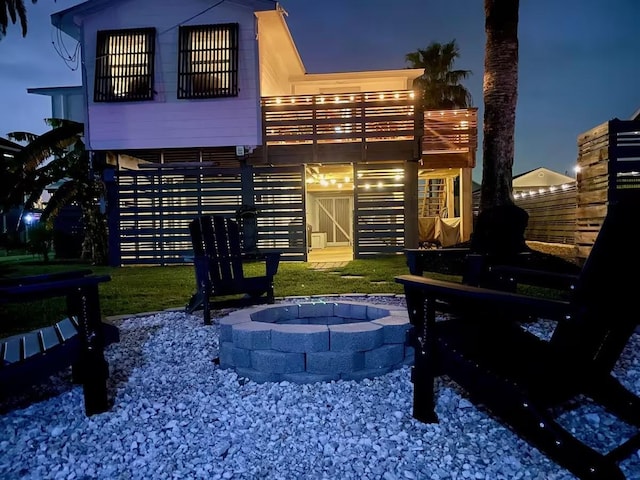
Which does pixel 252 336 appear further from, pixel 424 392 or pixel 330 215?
pixel 330 215

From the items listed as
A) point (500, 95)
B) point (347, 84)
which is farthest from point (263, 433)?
point (347, 84)

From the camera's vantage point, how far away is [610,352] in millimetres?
2012

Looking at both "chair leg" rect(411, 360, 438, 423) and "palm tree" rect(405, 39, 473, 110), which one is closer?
"chair leg" rect(411, 360, 438, 423)

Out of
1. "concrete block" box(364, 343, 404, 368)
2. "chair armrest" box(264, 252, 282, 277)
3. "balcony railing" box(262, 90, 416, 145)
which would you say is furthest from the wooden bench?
"balcony railing" box(262, 90, 416, 145)

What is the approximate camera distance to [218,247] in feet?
17.6

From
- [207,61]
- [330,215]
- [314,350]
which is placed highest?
[207,61]

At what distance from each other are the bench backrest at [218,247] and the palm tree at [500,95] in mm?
4593

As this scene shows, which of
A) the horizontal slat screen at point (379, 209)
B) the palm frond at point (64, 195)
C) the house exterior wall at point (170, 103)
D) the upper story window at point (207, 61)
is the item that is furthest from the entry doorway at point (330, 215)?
the palm frond at point (64, 195)

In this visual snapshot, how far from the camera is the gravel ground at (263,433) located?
6.93 ft

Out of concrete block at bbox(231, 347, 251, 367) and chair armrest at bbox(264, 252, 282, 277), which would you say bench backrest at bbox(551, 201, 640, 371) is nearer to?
concrete block at bbox(231, 347, 251, 367)

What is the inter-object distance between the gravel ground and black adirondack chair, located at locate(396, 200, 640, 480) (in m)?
0.32

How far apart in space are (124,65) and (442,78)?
1974 centimetres

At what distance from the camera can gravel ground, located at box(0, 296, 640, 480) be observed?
211 cm

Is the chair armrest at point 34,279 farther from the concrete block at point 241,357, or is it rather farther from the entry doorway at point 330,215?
the entry doorway at point 330,215
